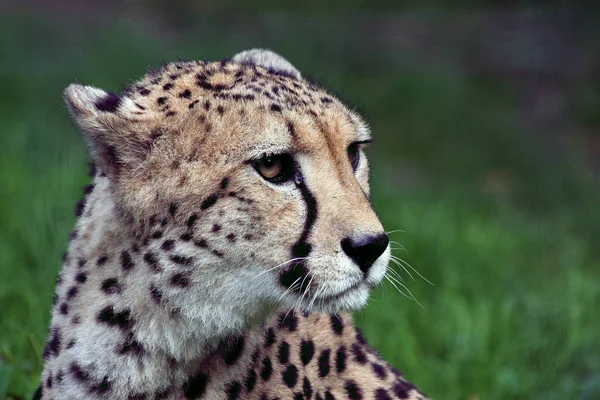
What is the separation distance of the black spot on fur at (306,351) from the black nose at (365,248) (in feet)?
1.01

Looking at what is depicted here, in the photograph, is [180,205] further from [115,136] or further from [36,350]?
[36,350]

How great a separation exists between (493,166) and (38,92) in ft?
11.9

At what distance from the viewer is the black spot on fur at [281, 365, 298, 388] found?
2223mm

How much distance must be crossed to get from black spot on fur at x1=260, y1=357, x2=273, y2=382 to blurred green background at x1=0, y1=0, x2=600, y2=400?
891 millimetres

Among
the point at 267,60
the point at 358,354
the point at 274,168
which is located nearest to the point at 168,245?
the point at 274,168

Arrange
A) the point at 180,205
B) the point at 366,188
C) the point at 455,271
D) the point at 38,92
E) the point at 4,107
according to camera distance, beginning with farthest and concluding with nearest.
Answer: the point at 38,92
the point at 4,107
the point at 455,271
the point at 366,188
the point at 180,205

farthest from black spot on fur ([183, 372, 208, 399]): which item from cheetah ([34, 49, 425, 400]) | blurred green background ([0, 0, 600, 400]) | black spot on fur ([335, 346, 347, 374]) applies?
blurred green background ([0, 0, 600, 400])

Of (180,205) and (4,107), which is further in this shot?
(4,107)

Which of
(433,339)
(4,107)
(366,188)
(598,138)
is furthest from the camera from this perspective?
(598,138)

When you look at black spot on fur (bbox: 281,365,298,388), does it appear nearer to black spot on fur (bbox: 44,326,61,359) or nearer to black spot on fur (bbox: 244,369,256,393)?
black spot on fur (bbox: 244,369,256,393)

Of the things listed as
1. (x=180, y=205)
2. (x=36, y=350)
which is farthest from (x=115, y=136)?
(x=36, y=350)

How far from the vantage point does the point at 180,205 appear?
2.11 meters

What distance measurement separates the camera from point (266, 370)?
2225mm

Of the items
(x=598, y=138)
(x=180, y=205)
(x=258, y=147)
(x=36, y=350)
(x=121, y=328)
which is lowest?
(x=36, y=350)
